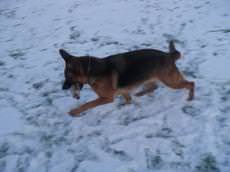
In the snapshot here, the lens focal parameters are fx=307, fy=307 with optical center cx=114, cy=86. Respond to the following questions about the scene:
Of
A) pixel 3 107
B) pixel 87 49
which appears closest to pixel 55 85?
pixel 3 107

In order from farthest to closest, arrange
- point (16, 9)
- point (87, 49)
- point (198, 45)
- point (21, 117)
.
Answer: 1. point (16, 9)
2. point (87, 49)
3. point (198, 45)
4. point (21, 117)

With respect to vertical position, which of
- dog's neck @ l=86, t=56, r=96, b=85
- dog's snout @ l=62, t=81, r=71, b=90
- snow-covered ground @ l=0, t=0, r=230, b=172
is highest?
dog's neck @ l=86, t=56, r=96, b=85

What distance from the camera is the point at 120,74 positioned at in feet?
14.1

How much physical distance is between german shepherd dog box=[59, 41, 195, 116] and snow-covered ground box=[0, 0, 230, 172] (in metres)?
0.36

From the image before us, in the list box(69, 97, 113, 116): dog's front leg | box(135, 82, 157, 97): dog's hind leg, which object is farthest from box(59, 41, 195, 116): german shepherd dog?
box(135, 82, 157, 97): dog's hind leg

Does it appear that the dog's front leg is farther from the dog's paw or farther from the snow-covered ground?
the snow-covered ground

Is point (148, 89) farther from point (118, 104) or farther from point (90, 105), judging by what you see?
point (90, 105)

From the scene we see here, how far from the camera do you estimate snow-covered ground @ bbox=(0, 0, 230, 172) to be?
382cm

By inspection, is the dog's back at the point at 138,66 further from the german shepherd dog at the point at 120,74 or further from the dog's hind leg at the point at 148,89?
the dog's hind leg at the point at 148,89

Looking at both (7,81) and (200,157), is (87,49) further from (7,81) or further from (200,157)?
(200,157)

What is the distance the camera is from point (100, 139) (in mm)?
4172

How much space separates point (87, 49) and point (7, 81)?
180 centimetres

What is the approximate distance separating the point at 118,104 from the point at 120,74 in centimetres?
70

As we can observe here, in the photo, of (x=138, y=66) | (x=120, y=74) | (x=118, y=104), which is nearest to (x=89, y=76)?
(x=120, y=74)
